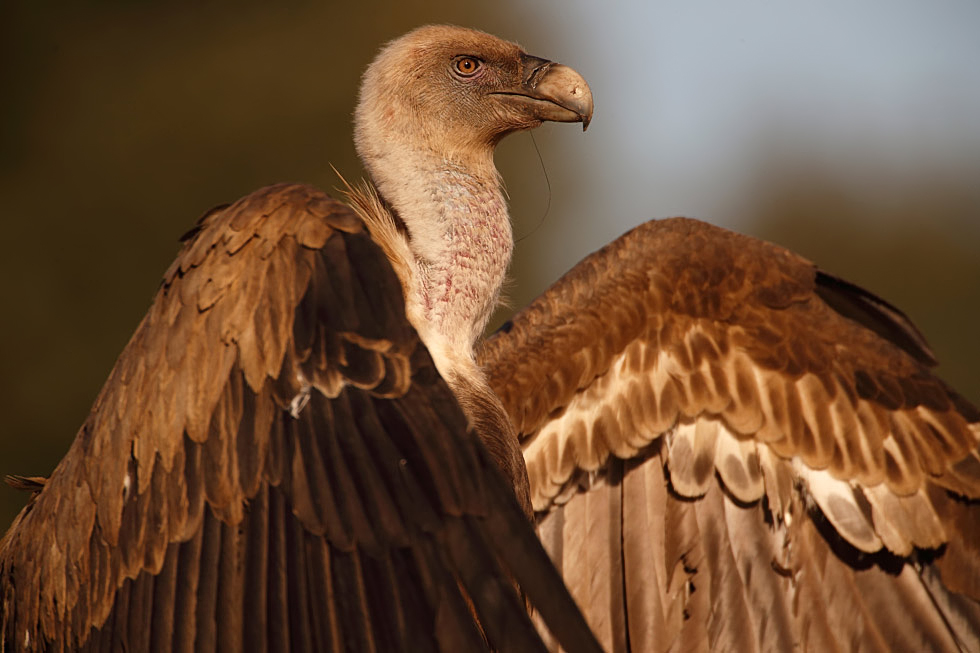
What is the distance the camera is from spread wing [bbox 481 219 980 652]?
5246 millimetres

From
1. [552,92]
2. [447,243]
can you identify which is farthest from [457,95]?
[447,243]

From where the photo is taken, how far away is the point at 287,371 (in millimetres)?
3354

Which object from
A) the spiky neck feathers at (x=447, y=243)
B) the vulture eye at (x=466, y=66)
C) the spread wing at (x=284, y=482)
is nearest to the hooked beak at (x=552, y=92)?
the vulture eye at (x=466, y=66)

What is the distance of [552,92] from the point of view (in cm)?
522

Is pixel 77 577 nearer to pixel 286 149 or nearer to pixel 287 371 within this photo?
pixel 287 371

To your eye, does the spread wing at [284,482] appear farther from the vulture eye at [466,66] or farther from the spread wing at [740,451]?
the spread wing at [740,451]

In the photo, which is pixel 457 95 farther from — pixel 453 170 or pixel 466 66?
pixel 453 170

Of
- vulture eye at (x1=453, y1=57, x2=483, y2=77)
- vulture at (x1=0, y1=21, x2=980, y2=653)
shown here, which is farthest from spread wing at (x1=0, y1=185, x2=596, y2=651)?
A: vulture eye at (x1=453, y1=57, x2=483, y2=77)

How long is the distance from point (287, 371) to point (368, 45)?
16561 mm

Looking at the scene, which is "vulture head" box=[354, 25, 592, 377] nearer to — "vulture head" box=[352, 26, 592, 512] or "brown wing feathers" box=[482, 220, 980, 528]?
"vulture head" box=[352, 26, 592, 512]

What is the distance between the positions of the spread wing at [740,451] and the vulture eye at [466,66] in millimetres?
975

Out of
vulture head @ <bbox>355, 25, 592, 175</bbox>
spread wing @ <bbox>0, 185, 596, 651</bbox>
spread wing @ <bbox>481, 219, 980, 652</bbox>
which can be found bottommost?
spread wing @ <bbox>481, 219, 980, 652</bbox>

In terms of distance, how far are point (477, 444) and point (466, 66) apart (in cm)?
252

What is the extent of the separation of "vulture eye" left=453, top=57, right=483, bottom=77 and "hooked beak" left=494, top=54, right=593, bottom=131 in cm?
14
